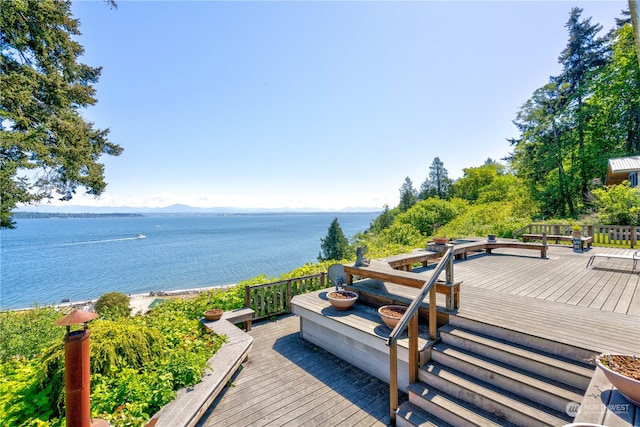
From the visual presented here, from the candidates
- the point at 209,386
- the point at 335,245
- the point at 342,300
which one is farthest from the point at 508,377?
the point at 335,245

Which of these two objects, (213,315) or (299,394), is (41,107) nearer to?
(213,315)

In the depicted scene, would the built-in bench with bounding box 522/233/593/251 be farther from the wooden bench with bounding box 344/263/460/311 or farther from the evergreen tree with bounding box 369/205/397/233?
the evergreen tree with bounding box 369/205/397/233

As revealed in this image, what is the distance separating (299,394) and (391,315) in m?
1.68

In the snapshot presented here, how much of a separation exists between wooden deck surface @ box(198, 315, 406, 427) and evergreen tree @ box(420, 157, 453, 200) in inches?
1891

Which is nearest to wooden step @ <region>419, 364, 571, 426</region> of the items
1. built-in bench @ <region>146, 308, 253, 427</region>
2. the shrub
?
built-in bench @ <region>146, 308, 253, 427</region>

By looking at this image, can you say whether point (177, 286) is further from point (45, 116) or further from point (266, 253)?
point (45, 116)

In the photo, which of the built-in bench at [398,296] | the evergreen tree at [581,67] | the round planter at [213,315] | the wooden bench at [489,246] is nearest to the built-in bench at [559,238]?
the wooden bench at [489,246]

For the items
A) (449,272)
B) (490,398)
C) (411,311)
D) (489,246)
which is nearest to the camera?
(490,398)

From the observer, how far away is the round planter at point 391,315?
12.2 feet

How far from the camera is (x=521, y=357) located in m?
2.94

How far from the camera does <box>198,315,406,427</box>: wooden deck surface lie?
A: 10.3ft

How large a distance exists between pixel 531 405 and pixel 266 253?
148 feet

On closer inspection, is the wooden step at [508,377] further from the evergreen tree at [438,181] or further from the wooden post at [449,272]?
the evergreen tree at [438,181]

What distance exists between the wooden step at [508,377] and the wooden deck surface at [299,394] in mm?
852
